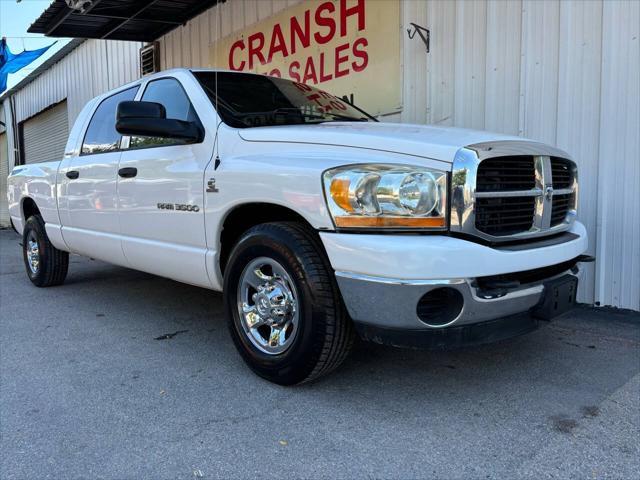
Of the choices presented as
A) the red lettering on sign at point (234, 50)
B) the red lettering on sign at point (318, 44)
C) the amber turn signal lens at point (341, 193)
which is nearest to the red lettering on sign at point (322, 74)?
the red lettering on sign at point (318, 44)

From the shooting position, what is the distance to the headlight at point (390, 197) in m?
2.45

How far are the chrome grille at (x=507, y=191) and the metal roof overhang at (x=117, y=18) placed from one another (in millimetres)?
7568

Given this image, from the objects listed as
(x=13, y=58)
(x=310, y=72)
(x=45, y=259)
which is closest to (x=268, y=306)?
(x=45, y=259)

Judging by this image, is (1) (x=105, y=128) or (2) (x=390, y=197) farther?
(1) (x=105, y=128)

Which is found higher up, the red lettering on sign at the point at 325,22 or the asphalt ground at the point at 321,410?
the red lettering on sign at the point at 325,22

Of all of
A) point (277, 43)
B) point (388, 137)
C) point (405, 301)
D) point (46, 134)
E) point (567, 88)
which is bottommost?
point (405, 301)

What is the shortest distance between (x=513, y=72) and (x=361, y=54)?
6.84 ft

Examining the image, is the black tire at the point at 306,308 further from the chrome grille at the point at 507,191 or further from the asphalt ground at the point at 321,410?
the chrome grille at the point at 507,191

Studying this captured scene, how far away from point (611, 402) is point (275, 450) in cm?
183

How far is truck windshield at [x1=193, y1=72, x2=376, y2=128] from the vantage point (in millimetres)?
3486

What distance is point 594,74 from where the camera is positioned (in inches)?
178

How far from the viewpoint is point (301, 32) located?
24.0 feet

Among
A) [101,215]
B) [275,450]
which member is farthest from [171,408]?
[101,215]

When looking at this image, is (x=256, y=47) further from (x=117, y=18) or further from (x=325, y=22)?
(x=117, y=18)
